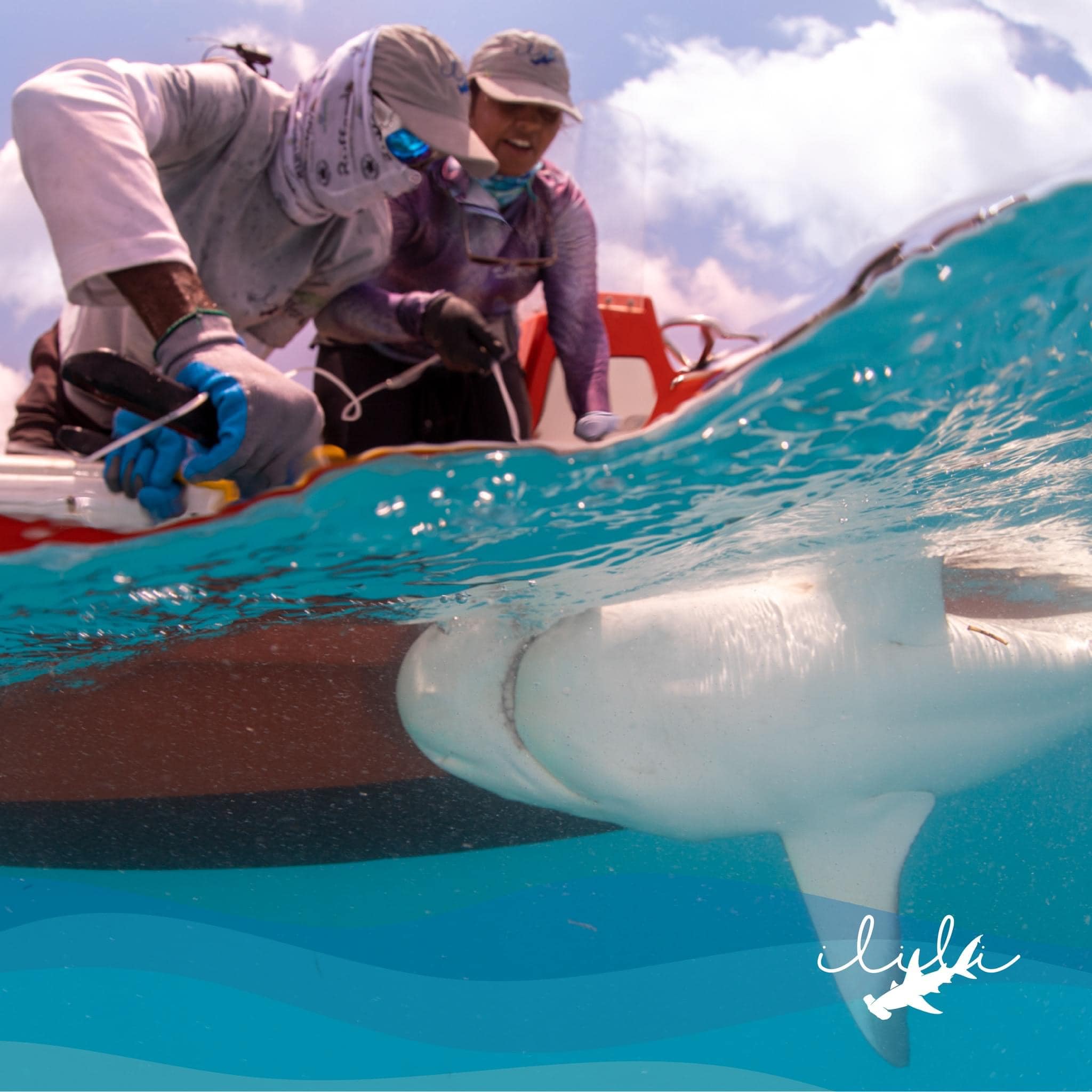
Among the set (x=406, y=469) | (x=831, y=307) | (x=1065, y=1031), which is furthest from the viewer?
(x=1065, y=1031)

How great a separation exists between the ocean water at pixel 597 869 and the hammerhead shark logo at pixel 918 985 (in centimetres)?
3

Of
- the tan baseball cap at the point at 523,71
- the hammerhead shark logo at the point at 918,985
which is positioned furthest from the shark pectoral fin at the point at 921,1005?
the tan baseball cap at the point at 523,71

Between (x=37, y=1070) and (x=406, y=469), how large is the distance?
139 centimetres

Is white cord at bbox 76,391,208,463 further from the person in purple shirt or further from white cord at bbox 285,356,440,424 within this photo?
the person in purple shirt

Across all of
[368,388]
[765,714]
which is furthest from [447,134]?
[765,714]

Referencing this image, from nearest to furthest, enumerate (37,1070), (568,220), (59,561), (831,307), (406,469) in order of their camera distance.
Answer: (831,307)
(406,469)
(59,561)
(37,1070)
(568,220)

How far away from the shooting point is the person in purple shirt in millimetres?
1834

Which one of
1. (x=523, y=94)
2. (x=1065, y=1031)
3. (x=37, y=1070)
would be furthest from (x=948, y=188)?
(x=37, y=1070)

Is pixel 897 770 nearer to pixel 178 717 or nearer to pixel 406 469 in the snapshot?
pixel 406 469

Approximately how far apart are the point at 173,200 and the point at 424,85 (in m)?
0.57

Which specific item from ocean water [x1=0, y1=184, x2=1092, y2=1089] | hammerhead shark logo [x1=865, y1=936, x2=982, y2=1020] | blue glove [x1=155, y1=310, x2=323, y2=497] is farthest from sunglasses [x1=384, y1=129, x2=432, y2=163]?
hammerhead shark logo [x1=865, y1=936, x2=982, y2=1020]

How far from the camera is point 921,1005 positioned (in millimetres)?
1676

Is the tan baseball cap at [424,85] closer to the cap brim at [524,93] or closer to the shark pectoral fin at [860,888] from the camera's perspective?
the cap brim at [524,93]

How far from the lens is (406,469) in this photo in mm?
1163
